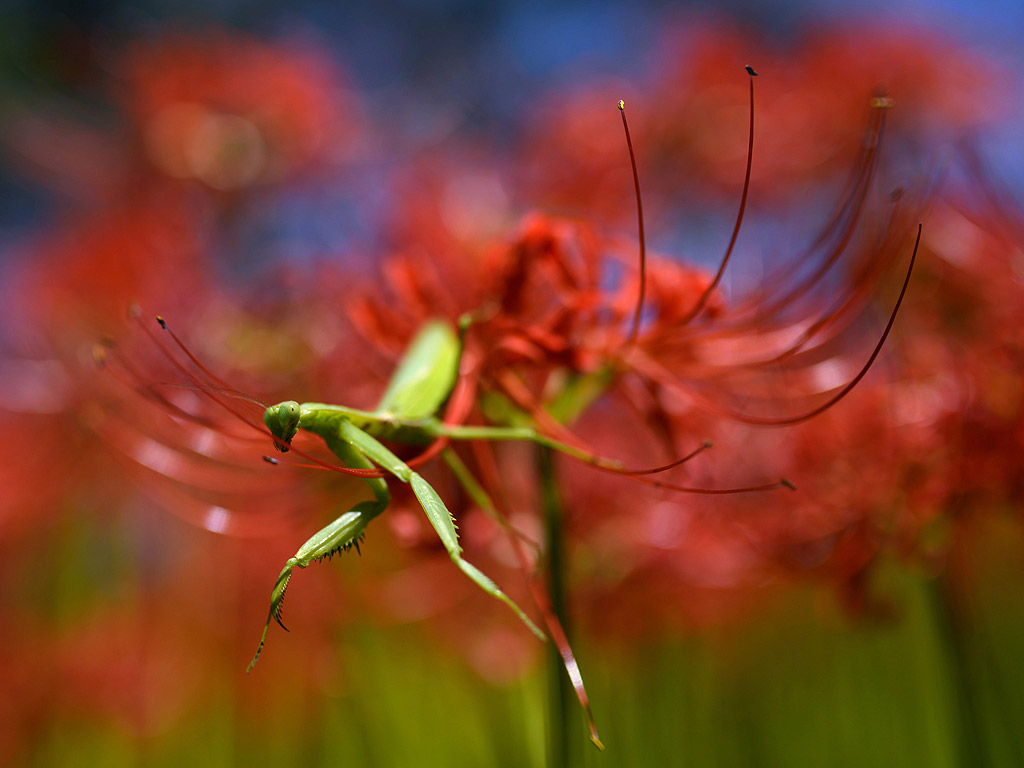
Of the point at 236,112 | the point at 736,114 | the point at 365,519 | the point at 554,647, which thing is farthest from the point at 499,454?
the point at 236,112

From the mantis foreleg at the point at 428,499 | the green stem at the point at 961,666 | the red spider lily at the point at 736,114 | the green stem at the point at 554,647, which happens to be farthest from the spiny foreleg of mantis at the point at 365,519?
the red spider lily at the point at 736,114

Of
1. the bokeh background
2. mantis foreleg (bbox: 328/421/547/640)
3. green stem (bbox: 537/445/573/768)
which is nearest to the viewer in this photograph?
mantis foreleg (bbox: 328/421/547/640)

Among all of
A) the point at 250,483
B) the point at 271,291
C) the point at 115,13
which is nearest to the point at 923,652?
the point at 250,483

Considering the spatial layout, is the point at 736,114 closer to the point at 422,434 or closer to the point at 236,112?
the point at 236,112

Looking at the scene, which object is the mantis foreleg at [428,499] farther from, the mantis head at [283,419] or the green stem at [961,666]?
the green stem at [961,666]

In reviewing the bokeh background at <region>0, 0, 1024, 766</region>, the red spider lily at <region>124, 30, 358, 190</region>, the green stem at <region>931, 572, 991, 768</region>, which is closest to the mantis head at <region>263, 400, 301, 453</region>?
the bokeh background at <region>0, 0, 1024, 766</region>

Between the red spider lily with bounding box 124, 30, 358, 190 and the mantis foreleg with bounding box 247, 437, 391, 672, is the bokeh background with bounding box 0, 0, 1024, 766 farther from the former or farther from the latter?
the mantis foreleg with bounding box 247, 437, 391, 672
